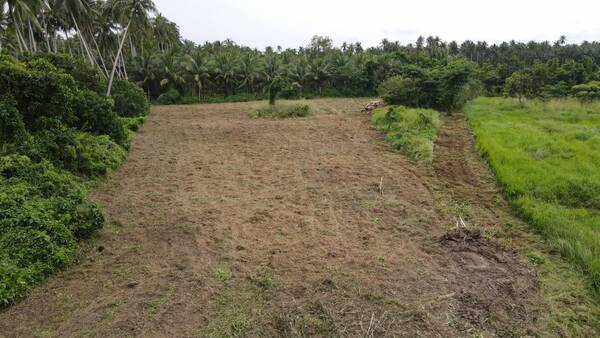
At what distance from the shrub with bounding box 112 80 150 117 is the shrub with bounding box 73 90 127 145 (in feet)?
24.9

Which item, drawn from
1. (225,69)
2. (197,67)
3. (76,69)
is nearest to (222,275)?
(76,69)

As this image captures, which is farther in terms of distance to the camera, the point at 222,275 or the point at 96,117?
the point at 96,117

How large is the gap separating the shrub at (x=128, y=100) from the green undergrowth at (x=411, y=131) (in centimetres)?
1294

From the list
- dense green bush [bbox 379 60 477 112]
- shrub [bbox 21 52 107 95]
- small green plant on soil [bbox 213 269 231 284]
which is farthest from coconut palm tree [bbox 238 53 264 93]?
small green plant on soil [bbox 213 269 231 284]

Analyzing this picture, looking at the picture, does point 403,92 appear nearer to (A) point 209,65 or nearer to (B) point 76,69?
(B) point 76,69

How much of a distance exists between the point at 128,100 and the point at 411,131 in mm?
15227

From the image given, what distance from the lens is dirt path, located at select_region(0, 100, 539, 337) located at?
460 centimetres

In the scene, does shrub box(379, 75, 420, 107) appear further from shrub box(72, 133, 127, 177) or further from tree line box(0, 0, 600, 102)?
shrub box(72, 133, 127, 177)

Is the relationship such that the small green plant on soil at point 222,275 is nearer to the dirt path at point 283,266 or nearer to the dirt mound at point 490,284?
the dirt path at point 283,266

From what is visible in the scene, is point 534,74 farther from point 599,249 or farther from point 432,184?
point 599,249

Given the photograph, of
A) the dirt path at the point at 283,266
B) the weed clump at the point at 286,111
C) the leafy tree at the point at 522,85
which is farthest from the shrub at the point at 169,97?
the leafy tree at the point at 522,85

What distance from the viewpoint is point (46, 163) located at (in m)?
8.66

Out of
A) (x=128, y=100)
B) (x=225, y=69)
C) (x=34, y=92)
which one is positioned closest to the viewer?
(x=34, y=92)

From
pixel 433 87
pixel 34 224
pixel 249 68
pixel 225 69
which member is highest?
Answer: pixel 249 68
